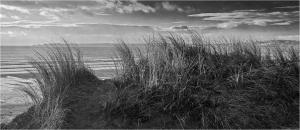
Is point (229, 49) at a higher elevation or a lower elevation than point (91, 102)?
Answer: higher

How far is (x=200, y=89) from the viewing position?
5.57 meters

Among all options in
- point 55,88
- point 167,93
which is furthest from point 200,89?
point 55,88

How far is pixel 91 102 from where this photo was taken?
5.51 meters

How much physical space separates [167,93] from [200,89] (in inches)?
21.8

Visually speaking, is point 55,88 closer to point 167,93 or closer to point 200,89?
point 167,93

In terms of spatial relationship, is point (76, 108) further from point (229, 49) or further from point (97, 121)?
point (229, 49)

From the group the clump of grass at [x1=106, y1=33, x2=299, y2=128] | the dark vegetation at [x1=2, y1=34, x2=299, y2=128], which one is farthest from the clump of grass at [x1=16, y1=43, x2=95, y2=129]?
the clump of grass at [x1=106, y1=33, x2=299, y2=128]

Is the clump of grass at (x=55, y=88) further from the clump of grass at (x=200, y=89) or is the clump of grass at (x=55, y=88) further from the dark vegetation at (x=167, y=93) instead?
the clump of grass at (x=200, y=89)

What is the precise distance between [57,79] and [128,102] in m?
1.22

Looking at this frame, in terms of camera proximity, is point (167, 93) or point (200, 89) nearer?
point (167, 93)

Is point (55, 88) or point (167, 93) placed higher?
point (55, 88)

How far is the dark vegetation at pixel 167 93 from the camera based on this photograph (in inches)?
202

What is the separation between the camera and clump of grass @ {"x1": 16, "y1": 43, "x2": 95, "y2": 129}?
4.85m

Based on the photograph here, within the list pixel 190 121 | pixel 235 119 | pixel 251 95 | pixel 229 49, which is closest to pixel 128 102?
pixel 190 121
